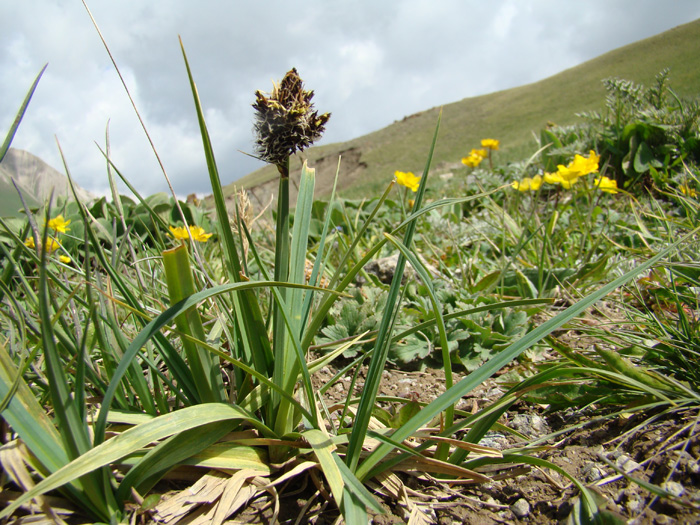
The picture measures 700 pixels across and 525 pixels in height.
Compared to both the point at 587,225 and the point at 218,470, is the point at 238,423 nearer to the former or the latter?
the point at 218,470

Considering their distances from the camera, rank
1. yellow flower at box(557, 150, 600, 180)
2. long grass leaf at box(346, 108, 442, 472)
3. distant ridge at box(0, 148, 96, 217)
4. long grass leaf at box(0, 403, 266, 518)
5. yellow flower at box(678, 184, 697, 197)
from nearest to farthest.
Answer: long grass leaf at box(0, 403, 266, 518) → long grass leaf at box(346, 108, 442, 472) → distant ridge at box(0, 148, 96, 217) → yellow flower at box(557, 150, 600, 180) → yellow flower at box(678, 184, 697, 197)

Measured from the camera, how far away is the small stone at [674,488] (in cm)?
75

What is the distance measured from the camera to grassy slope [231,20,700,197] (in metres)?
19.2

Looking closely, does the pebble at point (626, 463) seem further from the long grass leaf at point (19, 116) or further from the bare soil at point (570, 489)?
→ the long grass leaf at point (19, 116)

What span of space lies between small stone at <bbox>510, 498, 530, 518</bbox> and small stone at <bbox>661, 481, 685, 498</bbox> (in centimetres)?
25

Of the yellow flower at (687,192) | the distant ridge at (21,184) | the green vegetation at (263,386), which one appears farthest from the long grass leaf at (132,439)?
the yellow flower at (687,192)

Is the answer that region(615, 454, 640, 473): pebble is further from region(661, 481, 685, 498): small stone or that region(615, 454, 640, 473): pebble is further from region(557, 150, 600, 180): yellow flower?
region(557, 150, 600, 180): yellow flower

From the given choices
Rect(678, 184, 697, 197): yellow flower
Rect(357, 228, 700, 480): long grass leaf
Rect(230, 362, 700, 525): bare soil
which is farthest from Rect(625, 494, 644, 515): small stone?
Rect(678, 184, 697, 197): yellow flower

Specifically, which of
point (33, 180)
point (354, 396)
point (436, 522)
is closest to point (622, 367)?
point (436, 522)

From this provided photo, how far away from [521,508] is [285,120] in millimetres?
870

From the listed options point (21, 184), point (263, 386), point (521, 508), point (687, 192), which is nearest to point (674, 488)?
point (521, 508)

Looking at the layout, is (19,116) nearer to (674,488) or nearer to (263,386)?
(263,386)

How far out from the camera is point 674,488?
76 centimetres

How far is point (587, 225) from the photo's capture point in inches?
77.2
